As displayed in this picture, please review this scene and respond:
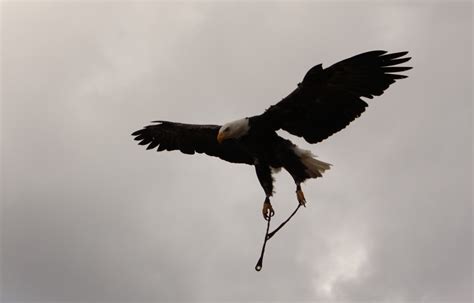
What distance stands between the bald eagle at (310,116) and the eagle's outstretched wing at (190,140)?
0.53 m

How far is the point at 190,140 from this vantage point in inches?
459

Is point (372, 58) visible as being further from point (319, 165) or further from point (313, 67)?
point (319, 165)

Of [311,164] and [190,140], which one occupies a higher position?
[190,140]

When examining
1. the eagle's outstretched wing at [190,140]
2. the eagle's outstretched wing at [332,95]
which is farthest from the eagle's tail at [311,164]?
the eagle's outstretched wing at [190,140]

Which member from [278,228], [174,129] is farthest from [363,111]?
[174,129]

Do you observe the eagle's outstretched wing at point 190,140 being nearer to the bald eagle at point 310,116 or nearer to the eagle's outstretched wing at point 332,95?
the bald eagle at point 310,116

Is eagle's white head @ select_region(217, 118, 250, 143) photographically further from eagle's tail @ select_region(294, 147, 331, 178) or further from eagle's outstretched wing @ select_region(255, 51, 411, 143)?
eagle's tail @ select_region(294, 147, 331, 178)

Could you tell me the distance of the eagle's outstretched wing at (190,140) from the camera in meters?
11.1

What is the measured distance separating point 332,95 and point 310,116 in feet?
1.37

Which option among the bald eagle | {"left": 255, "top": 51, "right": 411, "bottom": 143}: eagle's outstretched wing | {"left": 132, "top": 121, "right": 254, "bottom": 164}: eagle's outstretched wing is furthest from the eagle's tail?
{"left": 132, "top": 121, "right": 254, "bottom": 164}: eagle's outstretched wing

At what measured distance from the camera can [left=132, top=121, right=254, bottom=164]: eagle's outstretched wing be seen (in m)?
11.1

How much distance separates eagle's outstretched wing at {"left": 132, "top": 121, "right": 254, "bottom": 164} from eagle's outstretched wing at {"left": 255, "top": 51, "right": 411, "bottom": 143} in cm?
97

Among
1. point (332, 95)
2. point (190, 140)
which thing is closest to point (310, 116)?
point (332, 95)

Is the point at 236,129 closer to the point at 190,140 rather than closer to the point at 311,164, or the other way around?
the point at 311,164
